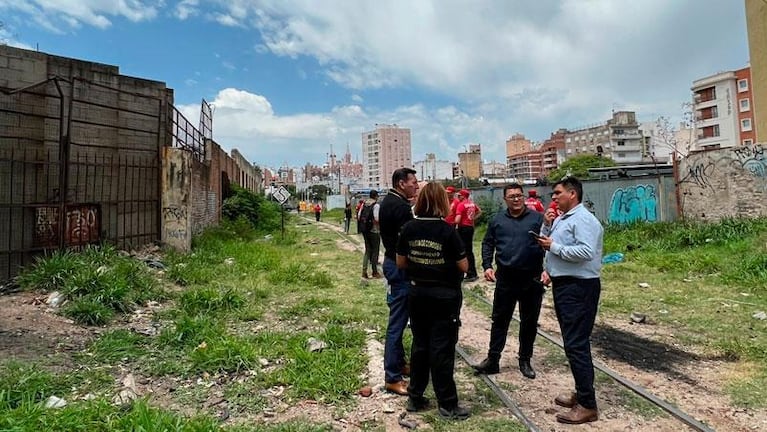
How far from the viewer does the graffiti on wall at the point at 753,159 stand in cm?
1118

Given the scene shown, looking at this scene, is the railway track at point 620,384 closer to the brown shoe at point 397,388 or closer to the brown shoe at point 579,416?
the brown shoe at point 579,416

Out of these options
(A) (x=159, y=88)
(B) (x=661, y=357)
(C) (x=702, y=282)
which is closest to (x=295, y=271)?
(A) (x=159, y=88)

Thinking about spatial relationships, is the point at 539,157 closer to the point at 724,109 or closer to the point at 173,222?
the point at 724,109

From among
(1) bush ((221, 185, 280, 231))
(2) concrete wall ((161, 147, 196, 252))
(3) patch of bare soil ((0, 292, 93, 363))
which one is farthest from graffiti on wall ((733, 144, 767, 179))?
(1) bush ((221, 185, 280, 231))

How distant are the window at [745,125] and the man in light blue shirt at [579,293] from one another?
64.6 m

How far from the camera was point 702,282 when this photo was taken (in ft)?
25.9

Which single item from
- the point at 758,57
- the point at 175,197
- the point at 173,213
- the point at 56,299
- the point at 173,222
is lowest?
the point at 56,299

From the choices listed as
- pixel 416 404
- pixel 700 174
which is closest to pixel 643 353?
pixel 416 404

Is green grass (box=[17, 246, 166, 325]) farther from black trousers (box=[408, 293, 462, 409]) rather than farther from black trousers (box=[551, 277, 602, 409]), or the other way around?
black trousers (box=[551, 277, 602, 409])

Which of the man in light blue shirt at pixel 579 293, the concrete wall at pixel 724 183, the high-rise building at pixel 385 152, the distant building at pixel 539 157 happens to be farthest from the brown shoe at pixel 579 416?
the high-rise building at pixel 385 152

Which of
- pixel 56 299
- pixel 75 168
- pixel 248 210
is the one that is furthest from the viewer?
pixel 248 210

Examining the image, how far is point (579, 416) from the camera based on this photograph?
324 centimetres

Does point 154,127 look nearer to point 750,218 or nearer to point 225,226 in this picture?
point 225,226

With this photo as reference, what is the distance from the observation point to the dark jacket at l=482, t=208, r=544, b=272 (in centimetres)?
396
